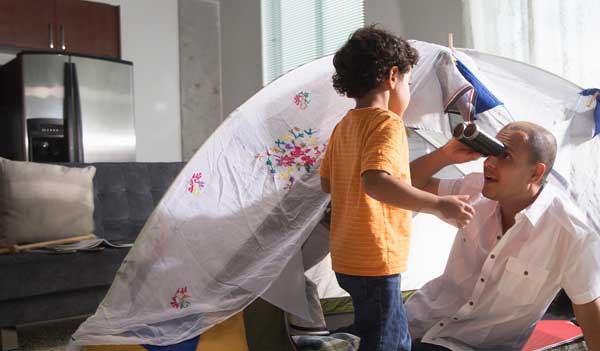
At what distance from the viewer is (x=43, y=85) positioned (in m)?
3.86

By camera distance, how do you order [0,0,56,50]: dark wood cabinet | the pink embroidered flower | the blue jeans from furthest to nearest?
[0,0,56,50]: dark wood cabinet < the pink embroidered flower < the blue jeans

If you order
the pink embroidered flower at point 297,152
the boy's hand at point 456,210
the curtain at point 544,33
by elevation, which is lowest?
the boy's hand at point 456,210

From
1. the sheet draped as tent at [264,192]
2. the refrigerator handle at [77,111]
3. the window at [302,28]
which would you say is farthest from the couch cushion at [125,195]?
the window at [302,28]

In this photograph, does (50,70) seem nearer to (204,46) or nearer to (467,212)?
(204,46)

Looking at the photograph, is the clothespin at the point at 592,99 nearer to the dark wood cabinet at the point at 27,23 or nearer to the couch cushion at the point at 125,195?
the couch cushion at the point at 125,195

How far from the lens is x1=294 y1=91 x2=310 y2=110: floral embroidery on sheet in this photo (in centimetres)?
157

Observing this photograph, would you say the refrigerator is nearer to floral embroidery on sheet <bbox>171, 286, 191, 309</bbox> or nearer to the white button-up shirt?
floral embroidery on sheet <bbox>171, 286, 191, 309</bbox>

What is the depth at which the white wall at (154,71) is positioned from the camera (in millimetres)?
4578

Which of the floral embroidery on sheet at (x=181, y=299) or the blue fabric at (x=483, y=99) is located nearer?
the floral embroidery on sheet at (x=181, y=299)

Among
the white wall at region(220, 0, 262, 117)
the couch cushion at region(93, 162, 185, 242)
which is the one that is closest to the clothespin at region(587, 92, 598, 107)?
the couch cushion at region(93, 162, 185, 242)

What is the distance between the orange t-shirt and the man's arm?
373 mm

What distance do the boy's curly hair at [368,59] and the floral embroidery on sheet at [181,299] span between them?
64cm

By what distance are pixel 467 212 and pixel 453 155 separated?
1.23 ft

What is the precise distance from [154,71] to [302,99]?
135 inches
